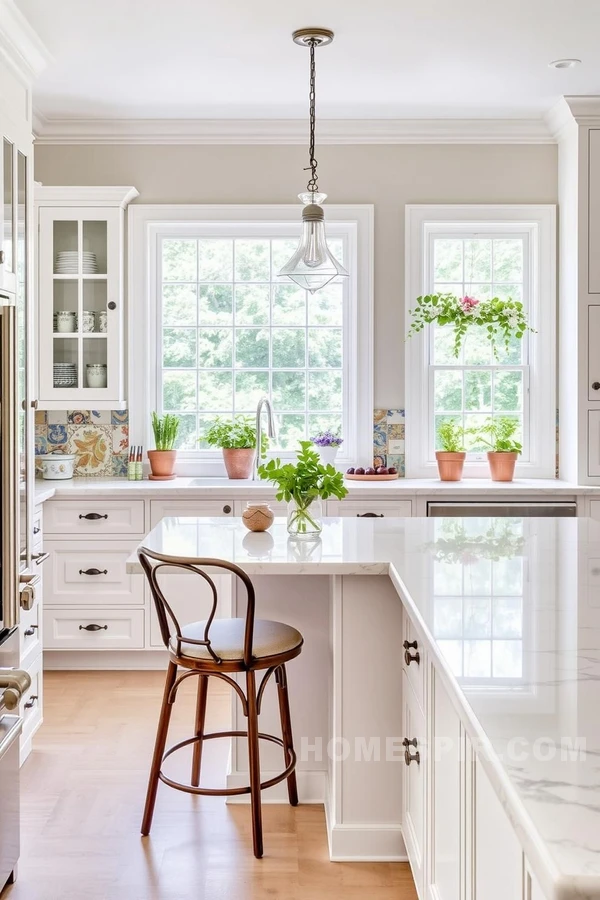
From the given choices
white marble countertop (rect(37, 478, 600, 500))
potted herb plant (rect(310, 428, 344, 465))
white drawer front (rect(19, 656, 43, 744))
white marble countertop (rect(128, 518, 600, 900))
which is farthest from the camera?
potted herb plant (rect(310, 428, 344, 465))

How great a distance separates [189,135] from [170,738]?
124 inches

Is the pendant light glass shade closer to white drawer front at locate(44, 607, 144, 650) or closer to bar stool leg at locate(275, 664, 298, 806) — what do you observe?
bar stool leg at locate(275, 664, 298, 806)

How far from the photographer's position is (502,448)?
4.68 meters

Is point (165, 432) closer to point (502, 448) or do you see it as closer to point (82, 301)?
point (82, 301)

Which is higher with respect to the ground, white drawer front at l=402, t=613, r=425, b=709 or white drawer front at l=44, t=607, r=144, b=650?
white drawer front at l=402, t=613, r=425, b=709

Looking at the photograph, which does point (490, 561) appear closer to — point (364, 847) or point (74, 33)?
point (364, 847)

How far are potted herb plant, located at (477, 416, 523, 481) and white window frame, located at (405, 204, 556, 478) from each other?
0.16m

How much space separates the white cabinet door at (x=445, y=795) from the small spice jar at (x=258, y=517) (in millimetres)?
1096

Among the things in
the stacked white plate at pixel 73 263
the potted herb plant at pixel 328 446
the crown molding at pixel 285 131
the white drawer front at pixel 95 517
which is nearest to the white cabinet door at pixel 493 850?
the white drawer front at pixel 95 517

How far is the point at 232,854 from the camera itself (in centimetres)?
255

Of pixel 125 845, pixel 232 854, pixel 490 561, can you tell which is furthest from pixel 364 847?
pixel 490 561

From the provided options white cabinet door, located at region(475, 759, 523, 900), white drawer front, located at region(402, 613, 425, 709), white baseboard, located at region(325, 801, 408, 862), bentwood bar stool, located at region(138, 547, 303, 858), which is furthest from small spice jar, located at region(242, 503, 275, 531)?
white cabinet door, located at region(475, 759, 523, 900)

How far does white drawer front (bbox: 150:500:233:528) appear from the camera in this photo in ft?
14.0

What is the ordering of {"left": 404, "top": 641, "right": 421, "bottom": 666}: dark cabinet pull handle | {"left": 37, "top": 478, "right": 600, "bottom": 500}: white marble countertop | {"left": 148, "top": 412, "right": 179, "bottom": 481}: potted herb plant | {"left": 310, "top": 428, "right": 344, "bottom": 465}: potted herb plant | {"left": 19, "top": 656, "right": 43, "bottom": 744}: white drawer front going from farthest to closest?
1. {"left": 148, "top": 412, "right": 179, "bottom": 481}: potted herb plant
2. {"left": 310, "top": 428, "right": 344, "bottom": 465}: potted herb plant
3. {"left": 37, "top": 478, "right": 600, "bottom": 500}: white marble countertop
4. {"left": 19, "top": 656, "right": 43, "bottom": 744}: white drawer front
5. {"left": 404, "top": 641, "right": 421, "bottom": 666}: dark cabinet pull handle
